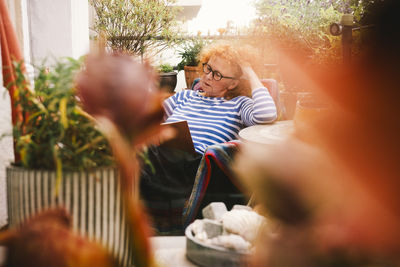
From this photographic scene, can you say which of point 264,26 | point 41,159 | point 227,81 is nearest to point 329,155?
point 41,159

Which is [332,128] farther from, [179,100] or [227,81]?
[179,100]

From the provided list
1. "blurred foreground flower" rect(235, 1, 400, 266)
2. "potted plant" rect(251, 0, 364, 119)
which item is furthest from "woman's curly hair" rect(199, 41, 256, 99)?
"blurred foreground flower" rect(235, 1, 400, 266)

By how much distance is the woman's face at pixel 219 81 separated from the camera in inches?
90.5

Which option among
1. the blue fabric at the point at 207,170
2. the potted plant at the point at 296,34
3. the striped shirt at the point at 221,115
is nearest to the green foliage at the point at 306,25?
the potted plant at the point at 296,34

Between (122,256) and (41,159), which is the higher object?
(41,159)

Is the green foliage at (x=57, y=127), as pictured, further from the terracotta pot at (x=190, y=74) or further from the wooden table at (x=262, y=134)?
the terracotta pot at (x=190, y=74)

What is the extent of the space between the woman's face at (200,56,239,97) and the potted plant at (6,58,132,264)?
194 cm

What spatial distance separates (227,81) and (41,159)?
6.59 feet

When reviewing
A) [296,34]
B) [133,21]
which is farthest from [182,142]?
[133,21]

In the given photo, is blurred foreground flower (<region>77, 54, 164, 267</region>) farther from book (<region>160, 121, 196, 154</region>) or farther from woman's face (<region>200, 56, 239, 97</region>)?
woman's face (<region>200, 56, 239, 97</region>)

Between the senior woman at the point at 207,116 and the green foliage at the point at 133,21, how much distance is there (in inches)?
149

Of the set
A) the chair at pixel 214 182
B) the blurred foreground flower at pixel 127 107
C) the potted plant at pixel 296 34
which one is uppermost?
the potted plant at pixel 296 34

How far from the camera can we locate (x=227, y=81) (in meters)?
2.32

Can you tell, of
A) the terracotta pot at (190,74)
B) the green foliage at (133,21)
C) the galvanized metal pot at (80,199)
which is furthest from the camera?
the green foliage at (133,21)
